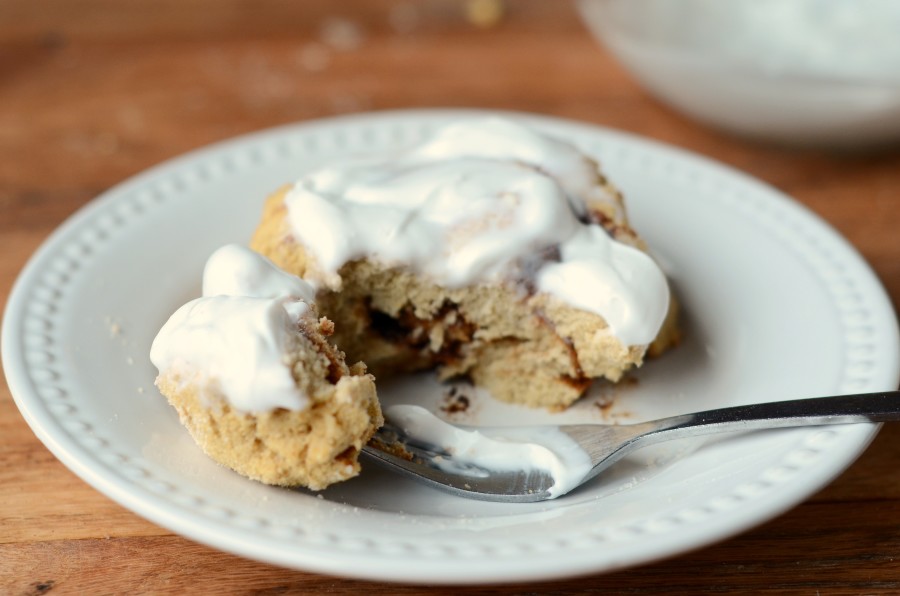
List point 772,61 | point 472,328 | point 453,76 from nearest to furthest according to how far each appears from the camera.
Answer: point 472,328 → point 772,61 → point 453,76

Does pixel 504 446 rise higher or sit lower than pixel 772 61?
lower

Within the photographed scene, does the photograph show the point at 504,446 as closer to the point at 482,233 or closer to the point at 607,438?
the point at 607,438

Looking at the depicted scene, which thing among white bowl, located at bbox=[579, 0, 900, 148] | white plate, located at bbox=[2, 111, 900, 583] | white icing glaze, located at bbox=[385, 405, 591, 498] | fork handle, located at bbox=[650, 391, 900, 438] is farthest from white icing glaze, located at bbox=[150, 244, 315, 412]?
white bowl, located at bbox=[579, 0, 900, 148]

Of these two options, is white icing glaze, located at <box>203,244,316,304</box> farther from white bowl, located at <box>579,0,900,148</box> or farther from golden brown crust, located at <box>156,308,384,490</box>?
white bowl, located at <box>579,0,900,148</box>

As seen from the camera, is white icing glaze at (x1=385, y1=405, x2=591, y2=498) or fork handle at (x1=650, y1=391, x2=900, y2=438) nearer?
fork handle at (x1=650, y1=391, x2=900, y2=438)

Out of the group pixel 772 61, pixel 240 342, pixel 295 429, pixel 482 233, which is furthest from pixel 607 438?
pixel 772 61

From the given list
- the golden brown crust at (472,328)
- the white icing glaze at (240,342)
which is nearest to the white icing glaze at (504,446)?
the golden brown crust at (472,328)

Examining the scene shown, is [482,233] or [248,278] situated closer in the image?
[248,278]
